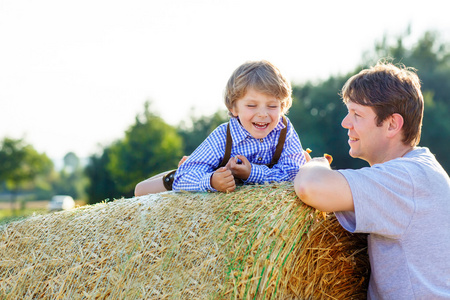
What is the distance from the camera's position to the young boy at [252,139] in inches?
147

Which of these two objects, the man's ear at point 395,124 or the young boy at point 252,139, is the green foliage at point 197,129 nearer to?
the young boy at point 252,139

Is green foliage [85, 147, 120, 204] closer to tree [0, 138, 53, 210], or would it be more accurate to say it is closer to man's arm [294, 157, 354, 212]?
tree [0, 138, 53, 210]

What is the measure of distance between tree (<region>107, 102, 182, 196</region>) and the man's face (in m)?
26.4

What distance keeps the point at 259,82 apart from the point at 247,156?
589 millimetres

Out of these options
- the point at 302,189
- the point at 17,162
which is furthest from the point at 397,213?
the point at 17,162

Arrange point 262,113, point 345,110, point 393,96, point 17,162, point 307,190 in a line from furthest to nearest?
point 17,162, point 345,110, point 262,113, point 393,96, point 307,190

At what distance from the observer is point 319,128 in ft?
101

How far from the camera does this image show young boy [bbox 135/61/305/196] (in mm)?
3738

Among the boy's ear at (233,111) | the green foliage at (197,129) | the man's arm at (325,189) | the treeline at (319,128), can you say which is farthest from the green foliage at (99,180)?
the man's arm at (325,189)

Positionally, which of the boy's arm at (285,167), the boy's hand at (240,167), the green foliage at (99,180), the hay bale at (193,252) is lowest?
the green foliage at (99,180)

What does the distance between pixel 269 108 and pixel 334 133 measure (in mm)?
27006

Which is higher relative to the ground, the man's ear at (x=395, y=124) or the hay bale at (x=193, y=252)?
the man's ear at (x=395, y=124)

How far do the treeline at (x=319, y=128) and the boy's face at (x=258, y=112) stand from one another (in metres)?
24.9

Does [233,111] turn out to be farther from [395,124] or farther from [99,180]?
[99,180]
